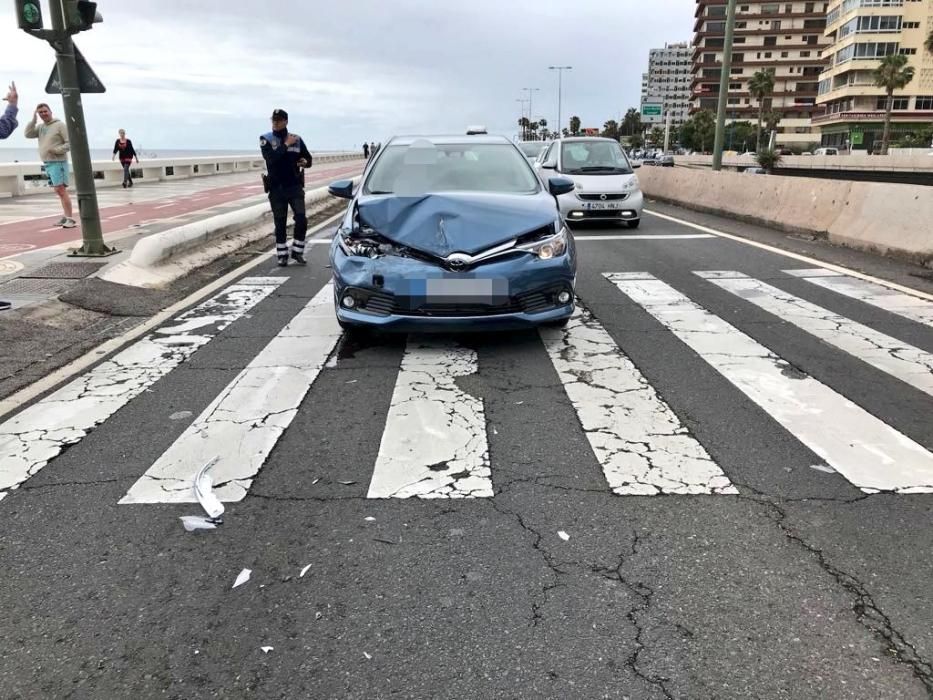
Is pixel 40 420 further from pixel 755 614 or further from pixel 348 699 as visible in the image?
pixel 755 614

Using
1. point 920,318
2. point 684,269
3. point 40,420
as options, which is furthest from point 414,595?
point 684,269

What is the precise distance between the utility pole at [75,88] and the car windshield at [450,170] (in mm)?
3804

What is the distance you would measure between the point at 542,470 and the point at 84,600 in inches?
79.7

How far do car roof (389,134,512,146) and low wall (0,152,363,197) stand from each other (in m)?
16.9

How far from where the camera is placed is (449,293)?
5.19 m

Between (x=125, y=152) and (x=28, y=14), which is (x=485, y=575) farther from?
(x=125, y=152)

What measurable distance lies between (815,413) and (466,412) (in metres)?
2.06

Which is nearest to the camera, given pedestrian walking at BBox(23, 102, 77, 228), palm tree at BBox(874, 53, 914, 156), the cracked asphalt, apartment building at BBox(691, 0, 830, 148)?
the cracked asphalt

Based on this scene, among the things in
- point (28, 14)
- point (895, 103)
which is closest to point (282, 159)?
point (28, 14)

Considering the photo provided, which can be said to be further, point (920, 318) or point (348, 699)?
point (920, 318)

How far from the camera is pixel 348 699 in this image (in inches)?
83.6

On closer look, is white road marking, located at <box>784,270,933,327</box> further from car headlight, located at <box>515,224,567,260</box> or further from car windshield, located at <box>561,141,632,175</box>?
car windshield, located at <box>561,141,632,175</box>

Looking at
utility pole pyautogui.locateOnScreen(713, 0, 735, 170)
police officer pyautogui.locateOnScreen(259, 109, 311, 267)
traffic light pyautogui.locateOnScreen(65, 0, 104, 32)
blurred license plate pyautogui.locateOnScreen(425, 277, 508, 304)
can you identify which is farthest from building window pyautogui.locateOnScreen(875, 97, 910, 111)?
blurred license plate pyautogui.locateOnScreen(425, 277, 508, 304)

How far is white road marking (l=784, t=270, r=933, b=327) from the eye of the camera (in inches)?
267
